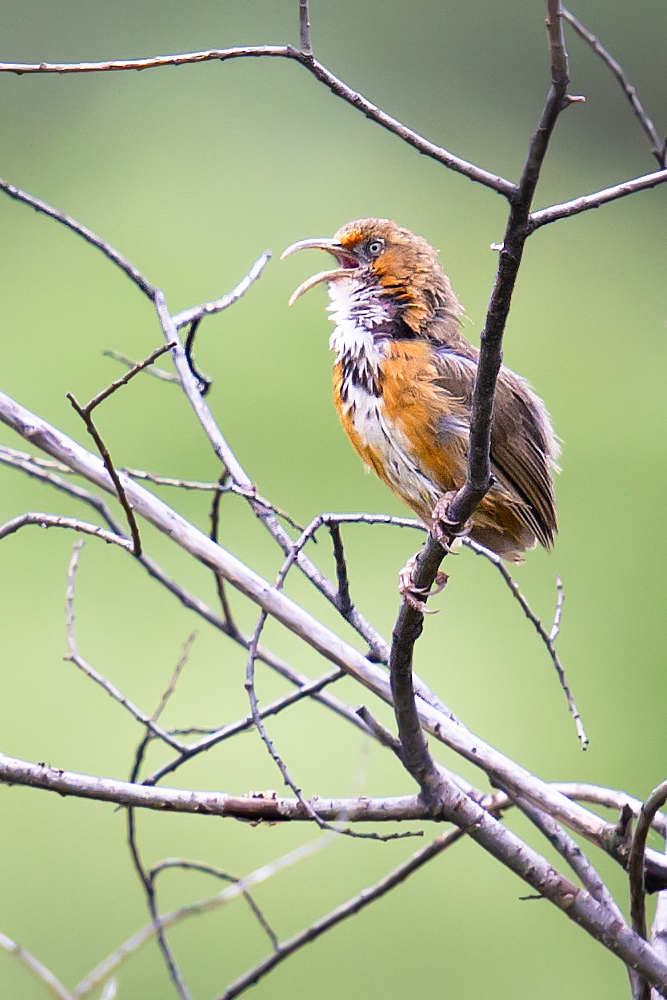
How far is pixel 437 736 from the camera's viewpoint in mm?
1819

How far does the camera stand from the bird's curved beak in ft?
8.50

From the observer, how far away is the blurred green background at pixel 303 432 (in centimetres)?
493

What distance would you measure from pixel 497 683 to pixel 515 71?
4698 mm

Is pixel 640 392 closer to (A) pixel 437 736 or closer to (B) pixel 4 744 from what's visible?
(B) pixel 4 744

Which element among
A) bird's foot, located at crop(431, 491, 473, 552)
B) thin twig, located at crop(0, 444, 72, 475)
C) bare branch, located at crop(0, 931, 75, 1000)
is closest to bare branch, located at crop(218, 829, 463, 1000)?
bare branch, located at crop(0, 931, 75, 1000)

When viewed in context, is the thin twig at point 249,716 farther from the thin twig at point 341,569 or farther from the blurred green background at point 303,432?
the blurred green background at point 303,432

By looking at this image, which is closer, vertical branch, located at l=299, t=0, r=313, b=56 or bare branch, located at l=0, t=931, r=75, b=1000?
vertical branch, located at l=299, t=0, r=313, b=56

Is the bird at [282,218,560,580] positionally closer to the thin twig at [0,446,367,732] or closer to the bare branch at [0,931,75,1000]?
the thin twig at [0,446,367,732]

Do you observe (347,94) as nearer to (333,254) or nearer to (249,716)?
(249,716)

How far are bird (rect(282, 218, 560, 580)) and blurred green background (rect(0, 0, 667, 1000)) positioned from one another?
9.06ft

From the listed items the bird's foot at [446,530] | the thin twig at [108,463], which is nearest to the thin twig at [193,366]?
the thin twig at [108,463]

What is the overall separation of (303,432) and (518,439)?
4.59m

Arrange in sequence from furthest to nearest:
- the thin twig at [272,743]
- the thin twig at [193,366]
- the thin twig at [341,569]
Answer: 1. the thin twig at [193,366]
2. the thin twig at [341,569]
3. the thin twig at [272,743]

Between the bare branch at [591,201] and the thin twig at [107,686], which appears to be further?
the thin twig at [107,686]
